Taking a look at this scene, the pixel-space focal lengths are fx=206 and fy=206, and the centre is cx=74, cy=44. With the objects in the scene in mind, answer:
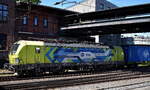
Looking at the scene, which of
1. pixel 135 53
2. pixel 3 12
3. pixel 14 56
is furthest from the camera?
pixel 3 12

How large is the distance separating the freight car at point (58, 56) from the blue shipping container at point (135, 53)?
6.21 ft

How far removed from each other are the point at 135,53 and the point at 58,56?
13.1m

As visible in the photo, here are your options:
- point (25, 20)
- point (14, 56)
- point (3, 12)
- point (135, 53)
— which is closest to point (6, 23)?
point (3, 12)

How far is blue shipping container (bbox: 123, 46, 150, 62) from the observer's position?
29.4m

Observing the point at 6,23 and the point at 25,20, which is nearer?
the point at 6,23

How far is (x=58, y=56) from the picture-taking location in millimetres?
21641

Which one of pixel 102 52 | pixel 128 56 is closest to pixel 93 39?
pixel 128 56

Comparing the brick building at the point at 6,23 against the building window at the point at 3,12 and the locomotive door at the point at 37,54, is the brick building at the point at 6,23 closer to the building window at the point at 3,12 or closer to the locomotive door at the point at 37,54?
the building window at the point at 3,12

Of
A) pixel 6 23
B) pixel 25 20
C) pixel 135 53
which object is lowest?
pixel 135 53

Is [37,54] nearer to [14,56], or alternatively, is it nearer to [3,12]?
[14,56]

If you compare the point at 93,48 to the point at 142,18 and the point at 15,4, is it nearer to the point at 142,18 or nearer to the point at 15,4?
the point at 142,18

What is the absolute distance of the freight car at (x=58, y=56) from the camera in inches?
746

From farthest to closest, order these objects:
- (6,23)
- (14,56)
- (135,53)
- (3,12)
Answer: (6,23), (3,12), (135,53), (14,56)

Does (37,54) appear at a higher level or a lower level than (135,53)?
higher
